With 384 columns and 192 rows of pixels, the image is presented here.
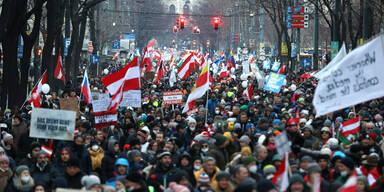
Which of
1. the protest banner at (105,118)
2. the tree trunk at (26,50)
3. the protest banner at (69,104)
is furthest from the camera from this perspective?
the tree trunk at (26,50)

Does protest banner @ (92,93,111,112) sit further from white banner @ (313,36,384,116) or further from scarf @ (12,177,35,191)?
white banner @ (313,36,384,116)

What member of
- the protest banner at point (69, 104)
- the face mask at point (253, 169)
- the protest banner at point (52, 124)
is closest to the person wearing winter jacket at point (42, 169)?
the protest banner at point (52, 124)

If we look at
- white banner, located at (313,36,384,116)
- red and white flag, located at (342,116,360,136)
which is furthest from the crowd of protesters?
white banner, located at (313,36,384,116)

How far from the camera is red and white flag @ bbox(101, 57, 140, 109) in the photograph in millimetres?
Result: 16422

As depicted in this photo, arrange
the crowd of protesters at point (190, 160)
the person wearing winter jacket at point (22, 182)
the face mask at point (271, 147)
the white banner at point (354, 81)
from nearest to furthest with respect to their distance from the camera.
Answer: the crowd of protesters at point (190, 160) < the white banner at point (354, 81) < the person wearing winter jacket at point (22, 182) < the face mask at point (271, 147)

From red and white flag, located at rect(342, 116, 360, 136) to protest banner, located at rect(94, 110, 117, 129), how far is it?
4.30m

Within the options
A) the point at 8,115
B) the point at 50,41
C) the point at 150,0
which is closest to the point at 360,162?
the point at 8,115

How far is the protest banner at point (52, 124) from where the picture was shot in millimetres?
12273

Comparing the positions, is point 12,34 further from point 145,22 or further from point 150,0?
point 150,0

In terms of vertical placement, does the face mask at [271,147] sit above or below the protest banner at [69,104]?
below

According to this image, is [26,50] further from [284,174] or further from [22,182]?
[284,174]

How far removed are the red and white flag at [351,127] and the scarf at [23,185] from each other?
18.9 ft

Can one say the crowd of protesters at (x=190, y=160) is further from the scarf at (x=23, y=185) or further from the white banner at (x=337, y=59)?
the white banner at (x=337, y=59)

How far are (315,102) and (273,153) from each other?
2551 mm
